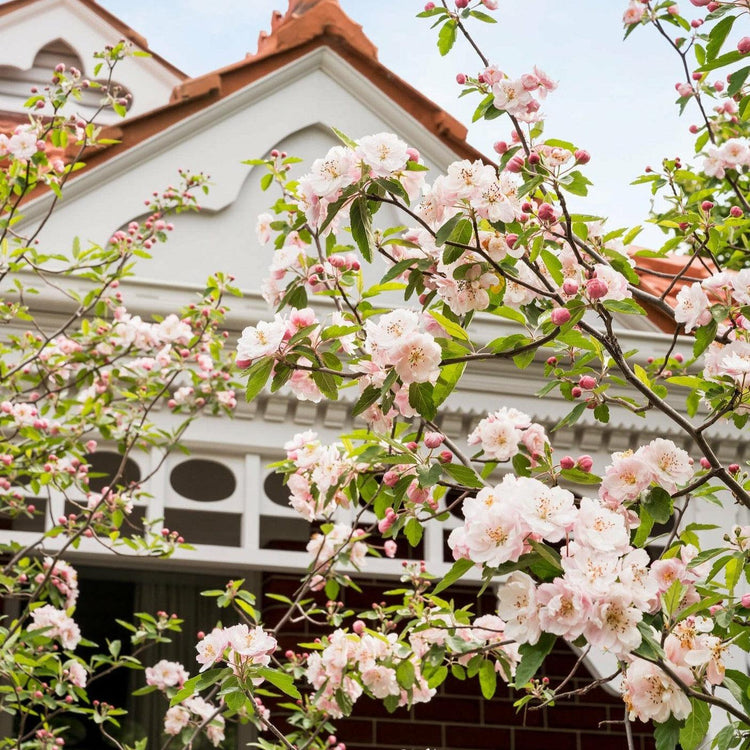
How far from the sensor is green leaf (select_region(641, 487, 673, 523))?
2.37 metres

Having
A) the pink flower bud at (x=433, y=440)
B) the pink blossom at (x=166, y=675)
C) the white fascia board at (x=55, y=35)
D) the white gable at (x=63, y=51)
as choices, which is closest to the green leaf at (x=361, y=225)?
the pink flower bud at (x=433, y=440)

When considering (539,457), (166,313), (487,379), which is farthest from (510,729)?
(539,457)

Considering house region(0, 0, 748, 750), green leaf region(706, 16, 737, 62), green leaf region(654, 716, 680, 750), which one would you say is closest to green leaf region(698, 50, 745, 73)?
green leaf region(706, 16, 737, 62)

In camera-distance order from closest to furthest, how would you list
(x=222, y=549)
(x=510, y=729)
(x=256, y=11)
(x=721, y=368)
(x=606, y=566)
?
(x=606, y=566)
(x=721, y=368)
(x=222, y=549)
(x=510, y=729)
(x=256, y=11)

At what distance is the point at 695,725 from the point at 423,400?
793 mm

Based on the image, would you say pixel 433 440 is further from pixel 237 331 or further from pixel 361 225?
pixel 237 331

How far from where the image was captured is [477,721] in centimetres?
622

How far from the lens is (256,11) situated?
768cm

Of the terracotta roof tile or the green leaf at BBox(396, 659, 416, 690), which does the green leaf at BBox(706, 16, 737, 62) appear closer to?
the green leaf at BBox(396, 659, 416, 690)

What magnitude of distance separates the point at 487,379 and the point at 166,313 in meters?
1.45

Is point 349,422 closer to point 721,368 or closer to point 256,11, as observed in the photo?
point 721,368

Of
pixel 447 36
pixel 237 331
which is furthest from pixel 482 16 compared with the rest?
pixel 237 331

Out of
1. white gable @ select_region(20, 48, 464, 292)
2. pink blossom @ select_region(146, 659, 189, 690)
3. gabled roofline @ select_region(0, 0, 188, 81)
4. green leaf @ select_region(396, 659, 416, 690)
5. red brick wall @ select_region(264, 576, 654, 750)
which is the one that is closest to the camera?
green leaf @ select_region(396, 659, 416, 690)

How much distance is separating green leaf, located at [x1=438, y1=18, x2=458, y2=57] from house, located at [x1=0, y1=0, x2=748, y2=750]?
7.18ft
